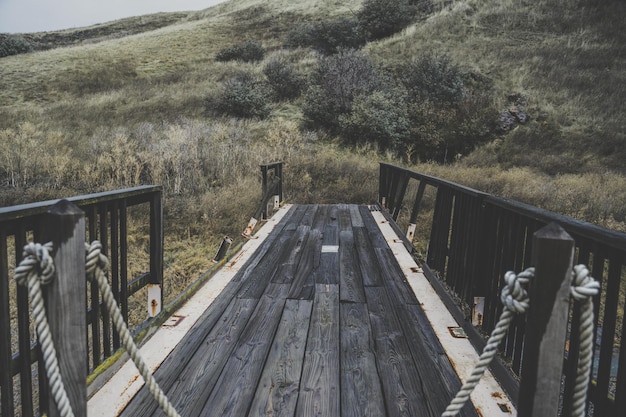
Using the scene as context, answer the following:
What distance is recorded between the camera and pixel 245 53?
2434 cm

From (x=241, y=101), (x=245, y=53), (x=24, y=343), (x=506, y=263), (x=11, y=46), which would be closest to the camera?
(x=24, y=343)

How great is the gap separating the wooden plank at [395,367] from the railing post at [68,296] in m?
1.33

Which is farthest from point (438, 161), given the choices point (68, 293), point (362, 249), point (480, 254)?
point (68, 293)

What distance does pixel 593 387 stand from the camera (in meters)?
1.58

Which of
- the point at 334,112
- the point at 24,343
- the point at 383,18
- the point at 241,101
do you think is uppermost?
the point at 383,18

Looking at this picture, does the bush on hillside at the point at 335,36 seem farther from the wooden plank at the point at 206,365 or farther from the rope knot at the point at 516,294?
the rope knot at the point at 516,294

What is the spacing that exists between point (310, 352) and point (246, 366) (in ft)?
1.29

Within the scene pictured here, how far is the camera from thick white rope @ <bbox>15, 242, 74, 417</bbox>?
103 centimetres

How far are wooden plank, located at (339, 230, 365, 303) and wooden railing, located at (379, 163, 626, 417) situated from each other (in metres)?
0.68

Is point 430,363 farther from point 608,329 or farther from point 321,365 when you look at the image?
point 608,329

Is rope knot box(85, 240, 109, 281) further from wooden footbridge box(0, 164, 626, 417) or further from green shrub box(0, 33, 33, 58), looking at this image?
green shrub box(0, 33, 33, 58)

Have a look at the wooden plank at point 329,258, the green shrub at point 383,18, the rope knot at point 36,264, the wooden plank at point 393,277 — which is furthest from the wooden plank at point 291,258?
the green shrub at point 383,18

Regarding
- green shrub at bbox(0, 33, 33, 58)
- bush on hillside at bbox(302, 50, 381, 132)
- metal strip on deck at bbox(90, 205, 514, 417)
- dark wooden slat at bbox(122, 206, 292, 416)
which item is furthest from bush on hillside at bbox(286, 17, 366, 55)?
green shrub at bbox(0, 33, 33, 58)

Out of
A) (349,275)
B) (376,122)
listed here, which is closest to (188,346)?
(349,275)
